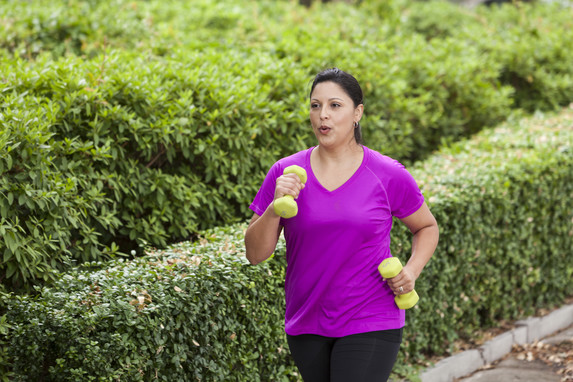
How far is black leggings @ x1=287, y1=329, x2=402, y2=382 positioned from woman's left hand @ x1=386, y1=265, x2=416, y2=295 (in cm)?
19

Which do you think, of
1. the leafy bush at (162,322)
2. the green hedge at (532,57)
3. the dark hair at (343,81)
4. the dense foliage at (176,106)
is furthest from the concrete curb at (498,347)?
the green hedge at (532,57)

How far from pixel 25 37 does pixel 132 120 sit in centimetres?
306

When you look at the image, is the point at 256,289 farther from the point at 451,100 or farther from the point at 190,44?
the point at 451,100

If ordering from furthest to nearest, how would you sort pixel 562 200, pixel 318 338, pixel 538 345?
pixel 562 200 → pixel 538 345 → pixel 318 338

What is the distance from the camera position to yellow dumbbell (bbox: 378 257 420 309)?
330cm

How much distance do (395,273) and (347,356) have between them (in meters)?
0.42

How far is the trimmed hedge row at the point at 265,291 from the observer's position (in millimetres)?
3746

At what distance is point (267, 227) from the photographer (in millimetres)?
3285

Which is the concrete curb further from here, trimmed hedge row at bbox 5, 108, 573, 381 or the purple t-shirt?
the purple t-shirt

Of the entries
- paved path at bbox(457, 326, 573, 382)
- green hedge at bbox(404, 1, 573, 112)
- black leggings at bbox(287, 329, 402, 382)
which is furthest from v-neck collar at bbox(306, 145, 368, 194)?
green hedge at bbox(404, 1, 573, 112)

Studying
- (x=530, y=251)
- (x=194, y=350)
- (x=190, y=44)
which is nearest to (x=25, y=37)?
(x=190, y=44)

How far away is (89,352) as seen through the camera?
3.59m

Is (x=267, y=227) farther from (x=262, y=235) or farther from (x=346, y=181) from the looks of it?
(x=346, y=181)

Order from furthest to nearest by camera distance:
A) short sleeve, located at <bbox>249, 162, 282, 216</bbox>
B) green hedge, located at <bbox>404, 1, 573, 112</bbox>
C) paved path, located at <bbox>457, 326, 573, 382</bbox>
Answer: green hedge, located at <bbox>404, 1, 573, 112</bbox> < paved path, located at <bbox>457, 326, 573, 382</bbox> < short sleeve, located at <bbox>249, 162, 282, 216</bbox>
